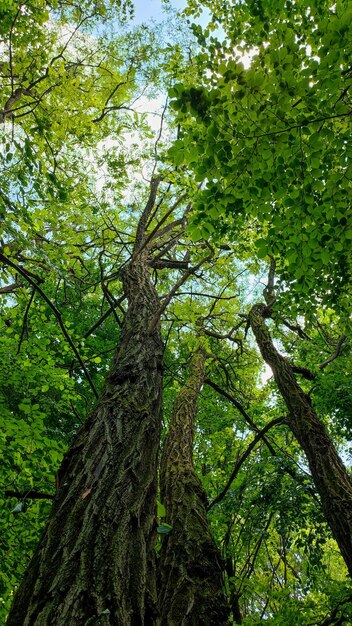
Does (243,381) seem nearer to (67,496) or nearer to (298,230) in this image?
(298,230)

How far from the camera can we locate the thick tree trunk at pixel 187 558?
2.46m

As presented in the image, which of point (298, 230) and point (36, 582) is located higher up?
point (298, 230)

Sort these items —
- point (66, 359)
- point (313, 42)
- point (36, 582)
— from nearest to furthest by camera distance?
point (36, 582) < point (313, 42) < point (66, 359)

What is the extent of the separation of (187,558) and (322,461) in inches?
104

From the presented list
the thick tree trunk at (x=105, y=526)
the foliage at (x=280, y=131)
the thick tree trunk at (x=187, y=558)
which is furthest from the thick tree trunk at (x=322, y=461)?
the thick tree trunk at (x=105, y=526)

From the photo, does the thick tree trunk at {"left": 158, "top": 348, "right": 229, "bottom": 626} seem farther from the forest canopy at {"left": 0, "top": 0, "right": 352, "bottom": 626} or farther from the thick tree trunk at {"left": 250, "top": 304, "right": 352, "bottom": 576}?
the thick tree trunk at {"left": 250, "top": 304, "right": 352, "bottom": 576}

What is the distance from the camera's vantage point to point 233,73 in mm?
2176

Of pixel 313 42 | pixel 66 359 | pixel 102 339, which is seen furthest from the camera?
pixel 102 339

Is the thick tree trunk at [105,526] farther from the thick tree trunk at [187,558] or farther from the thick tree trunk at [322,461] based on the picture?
the thick tree trunk at [322,461]

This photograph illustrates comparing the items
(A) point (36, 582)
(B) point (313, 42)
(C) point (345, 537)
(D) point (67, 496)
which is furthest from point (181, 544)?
(B) point (313, 42)

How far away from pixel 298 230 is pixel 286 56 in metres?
1.40

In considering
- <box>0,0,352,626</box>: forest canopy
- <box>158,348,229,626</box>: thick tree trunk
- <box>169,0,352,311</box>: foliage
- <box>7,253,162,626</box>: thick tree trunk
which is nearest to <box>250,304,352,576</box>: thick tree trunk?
<box>0,0,352,626</box>: forest canopy

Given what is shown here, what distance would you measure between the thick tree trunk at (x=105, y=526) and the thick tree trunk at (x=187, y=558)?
1.02 m

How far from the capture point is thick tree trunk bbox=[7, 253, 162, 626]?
1342 millimetres
